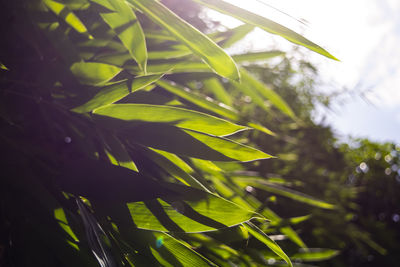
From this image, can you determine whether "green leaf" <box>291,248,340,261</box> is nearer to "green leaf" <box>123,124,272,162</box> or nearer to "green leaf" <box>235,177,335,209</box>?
"green leaf" <box>235,177,335,209</box>

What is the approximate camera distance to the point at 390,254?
5.53 feet

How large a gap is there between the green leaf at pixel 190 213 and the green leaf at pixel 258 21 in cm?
17

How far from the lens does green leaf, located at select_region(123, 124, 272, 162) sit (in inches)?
14.0

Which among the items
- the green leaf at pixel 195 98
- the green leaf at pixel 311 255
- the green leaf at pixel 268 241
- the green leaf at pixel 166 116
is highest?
the green leaf at pixel 166 116

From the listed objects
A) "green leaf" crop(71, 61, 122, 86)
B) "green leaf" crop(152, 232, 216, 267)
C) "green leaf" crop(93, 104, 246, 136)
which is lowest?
"green leaf" crop(152, 232, 216, 267)

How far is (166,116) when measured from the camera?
1.17ft

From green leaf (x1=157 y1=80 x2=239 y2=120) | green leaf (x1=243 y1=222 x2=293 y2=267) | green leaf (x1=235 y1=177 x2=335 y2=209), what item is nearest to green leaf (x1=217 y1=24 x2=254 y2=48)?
green leaf (x1=157 y1=80 x2=239 y2=120)

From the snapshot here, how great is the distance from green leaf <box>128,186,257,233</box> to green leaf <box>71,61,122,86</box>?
153 millimetres

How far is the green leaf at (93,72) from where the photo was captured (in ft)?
1.24

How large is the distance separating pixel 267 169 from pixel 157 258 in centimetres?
94

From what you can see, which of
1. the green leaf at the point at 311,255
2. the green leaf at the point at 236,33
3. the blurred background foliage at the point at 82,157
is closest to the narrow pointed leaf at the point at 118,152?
the blurred background foliage at the point at 82,157

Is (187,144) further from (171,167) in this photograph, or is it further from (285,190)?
Answer: (285,190)

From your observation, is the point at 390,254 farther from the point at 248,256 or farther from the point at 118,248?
the point at 118,248

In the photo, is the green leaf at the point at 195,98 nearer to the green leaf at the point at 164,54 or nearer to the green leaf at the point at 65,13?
the green leaf at the point at 164,54
